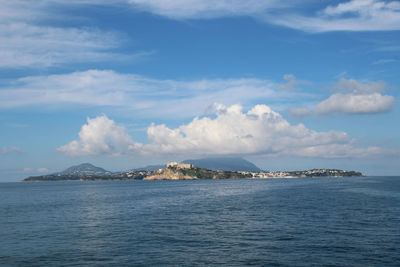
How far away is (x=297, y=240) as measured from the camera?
5203cm

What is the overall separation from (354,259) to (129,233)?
37862mm

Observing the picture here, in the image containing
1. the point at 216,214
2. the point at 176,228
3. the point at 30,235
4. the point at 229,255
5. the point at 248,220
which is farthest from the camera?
the point at 216,214

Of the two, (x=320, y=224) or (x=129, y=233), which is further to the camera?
(x=320, y=224)

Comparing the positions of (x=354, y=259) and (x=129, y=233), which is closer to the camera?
(x=354, y=259)

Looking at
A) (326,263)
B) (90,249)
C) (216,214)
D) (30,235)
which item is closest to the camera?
(326,263)

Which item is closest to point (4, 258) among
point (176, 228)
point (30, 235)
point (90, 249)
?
point (90, 249)

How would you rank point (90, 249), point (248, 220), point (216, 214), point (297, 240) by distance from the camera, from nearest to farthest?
point (90, 249), point (297, 240), point (248, 220), point (216, 214)

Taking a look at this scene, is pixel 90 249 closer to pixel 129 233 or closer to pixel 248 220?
pixel 129 233

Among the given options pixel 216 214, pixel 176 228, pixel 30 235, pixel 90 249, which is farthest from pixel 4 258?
pixel 216 214

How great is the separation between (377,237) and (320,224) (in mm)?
13716

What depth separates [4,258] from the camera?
44906 millimetres

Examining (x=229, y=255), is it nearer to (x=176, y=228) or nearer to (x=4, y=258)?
(x=176, y=228)

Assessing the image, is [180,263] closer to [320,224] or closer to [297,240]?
[297,240]

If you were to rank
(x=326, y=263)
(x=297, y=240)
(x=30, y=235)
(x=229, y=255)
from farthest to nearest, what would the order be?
(x=30, y=235), (x=297, y=240), (x=229, y=255), (x=326, y=263)
